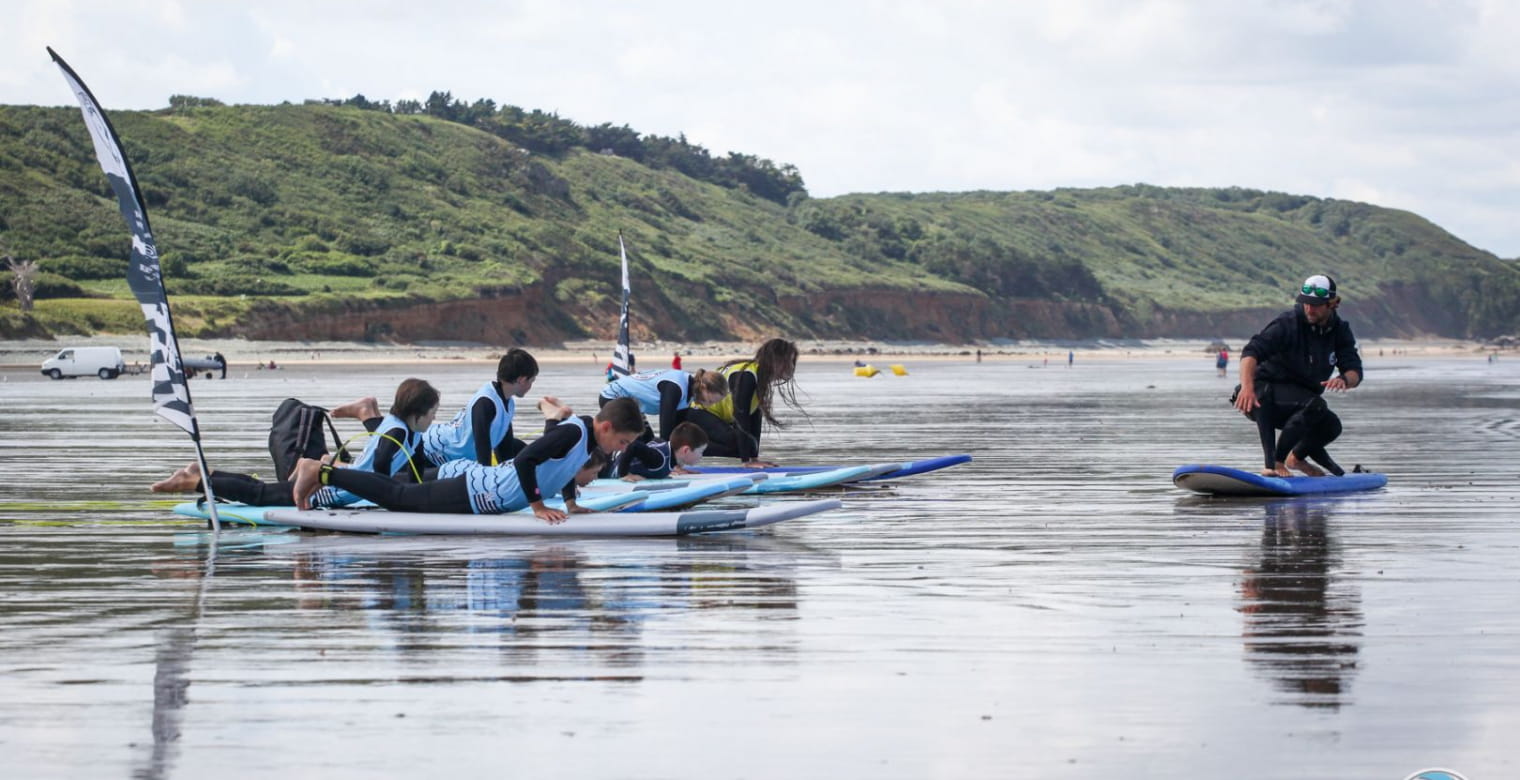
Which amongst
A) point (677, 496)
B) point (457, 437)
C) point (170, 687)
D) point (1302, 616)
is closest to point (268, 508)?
point (457, 437)

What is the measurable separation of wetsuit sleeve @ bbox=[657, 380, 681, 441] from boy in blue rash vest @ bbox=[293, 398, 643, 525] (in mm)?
3147

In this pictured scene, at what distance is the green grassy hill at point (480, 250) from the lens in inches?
3189

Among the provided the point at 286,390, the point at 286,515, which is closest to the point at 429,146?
the point at 286,390

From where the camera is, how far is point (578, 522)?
1051 cm

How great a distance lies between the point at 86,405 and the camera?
33094 millimetres

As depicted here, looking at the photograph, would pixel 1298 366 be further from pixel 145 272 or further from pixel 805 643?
pixel 145 272

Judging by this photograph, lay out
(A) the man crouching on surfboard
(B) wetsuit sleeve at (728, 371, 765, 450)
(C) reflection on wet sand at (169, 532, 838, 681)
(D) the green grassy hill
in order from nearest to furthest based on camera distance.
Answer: (C) reflection on wet sand at (169, 532, 838, 681) < (A) the man crouching on surfboard < (B) wetsuit sleeve at (728, 371, 765, 450) < (D) the green grassy hill

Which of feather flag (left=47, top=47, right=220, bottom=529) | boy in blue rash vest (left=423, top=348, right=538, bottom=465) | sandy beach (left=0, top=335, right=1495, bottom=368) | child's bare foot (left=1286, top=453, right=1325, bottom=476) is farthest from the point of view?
sandy beach (left=0, top=335, right=1495, bottom=368)

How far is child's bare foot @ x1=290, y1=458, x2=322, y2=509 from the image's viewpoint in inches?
434

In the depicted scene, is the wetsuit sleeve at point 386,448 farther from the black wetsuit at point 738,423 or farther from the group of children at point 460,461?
the black wetsuit at point 738,423

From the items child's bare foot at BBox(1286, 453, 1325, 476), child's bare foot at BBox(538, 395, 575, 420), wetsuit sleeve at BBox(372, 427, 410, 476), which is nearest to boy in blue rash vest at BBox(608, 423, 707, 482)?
child's bare foot at BBox(538, 395, 575, 420)

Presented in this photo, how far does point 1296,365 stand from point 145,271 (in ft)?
25.5

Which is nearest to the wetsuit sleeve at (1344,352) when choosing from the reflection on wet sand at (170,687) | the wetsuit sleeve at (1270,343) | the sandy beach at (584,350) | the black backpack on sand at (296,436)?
the wetsuit sleeve at (1270,343)

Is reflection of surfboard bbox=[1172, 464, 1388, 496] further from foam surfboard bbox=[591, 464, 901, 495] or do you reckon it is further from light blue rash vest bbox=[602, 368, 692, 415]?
light blue rash vest bbox=[602, 368, 692, 415]
